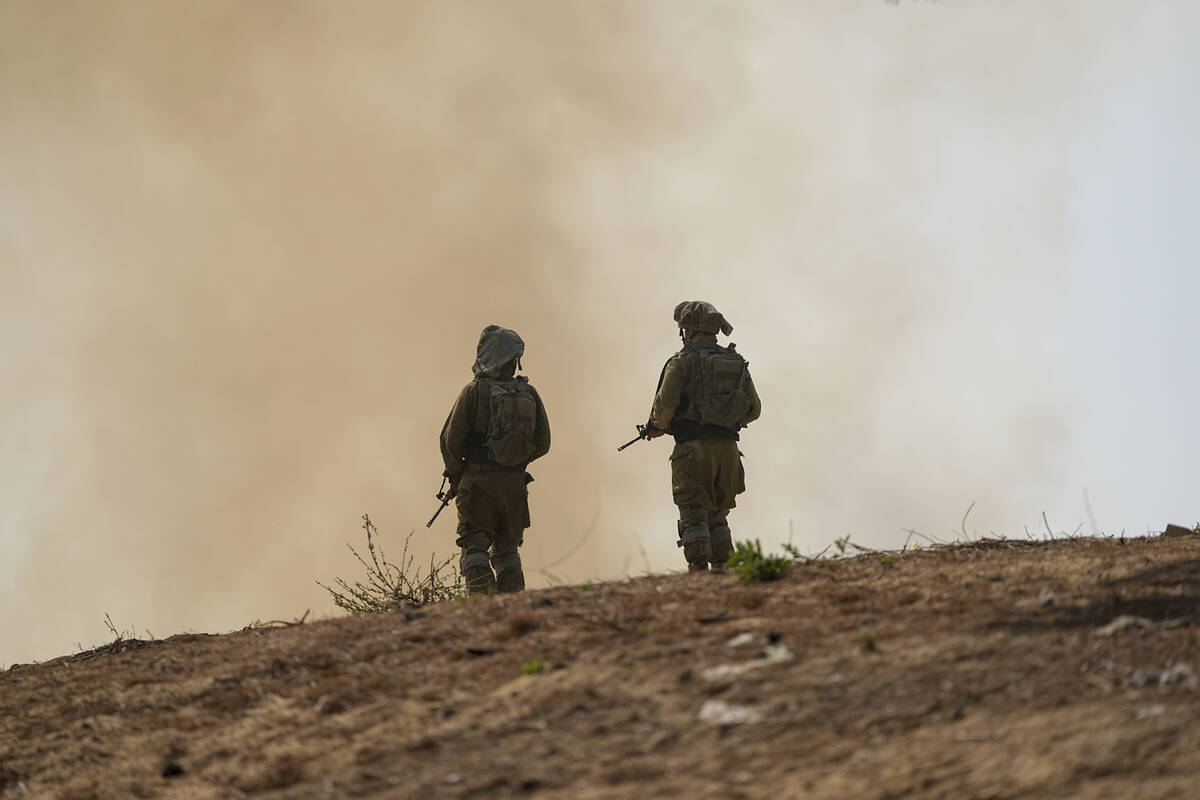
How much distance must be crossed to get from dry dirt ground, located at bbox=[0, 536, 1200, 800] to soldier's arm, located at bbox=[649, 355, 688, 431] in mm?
3454

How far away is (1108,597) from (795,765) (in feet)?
8.42

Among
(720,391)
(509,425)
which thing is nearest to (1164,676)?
(720,391)

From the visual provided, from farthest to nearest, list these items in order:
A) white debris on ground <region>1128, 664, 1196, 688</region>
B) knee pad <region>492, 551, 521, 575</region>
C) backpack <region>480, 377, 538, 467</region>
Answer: knee pad <region>492, 551, 521, 575</region>
backpack <region>480, 377, 538, 467</region>
white debris on ground <region>1128, 664, 1196, 688</region>

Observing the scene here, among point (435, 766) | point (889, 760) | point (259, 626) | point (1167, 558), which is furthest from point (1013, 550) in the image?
point (259, 626)

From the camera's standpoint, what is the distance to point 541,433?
1201 cm

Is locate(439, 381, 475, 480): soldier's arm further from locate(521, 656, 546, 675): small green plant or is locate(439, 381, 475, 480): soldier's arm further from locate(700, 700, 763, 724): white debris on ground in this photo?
locate(700, 700, 763, 724): white debris on ground

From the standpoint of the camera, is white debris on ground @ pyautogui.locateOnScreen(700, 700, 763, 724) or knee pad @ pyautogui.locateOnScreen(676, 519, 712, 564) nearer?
white debris on ground @ pyautogui.locateOnScreen(700, 700, 763, 724)

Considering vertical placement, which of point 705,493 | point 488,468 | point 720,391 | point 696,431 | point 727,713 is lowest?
point 727,713

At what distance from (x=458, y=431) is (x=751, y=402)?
2.79m

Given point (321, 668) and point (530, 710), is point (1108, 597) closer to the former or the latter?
point (530, 710)

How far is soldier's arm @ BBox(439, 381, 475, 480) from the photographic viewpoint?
1177 cm

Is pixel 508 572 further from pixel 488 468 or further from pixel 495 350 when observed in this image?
pixel 495 350

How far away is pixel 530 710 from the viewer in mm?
6051

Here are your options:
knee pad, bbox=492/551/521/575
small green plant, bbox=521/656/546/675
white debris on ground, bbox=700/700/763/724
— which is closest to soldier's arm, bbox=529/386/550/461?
knee pad, bbox=492/551/521/575
